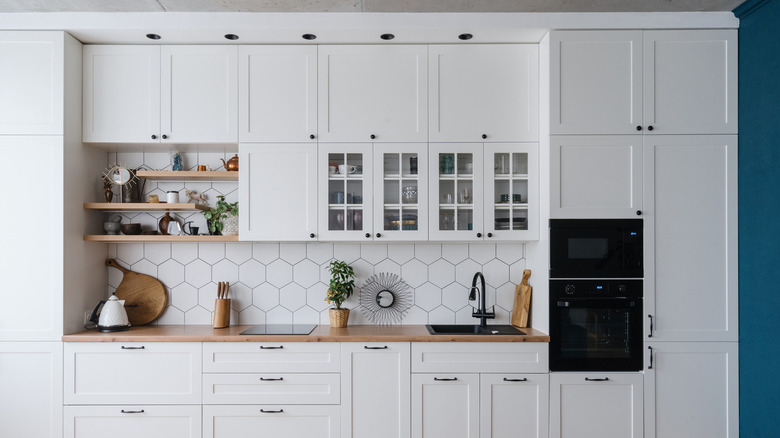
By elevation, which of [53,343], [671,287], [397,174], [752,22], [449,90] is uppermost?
[752,22]

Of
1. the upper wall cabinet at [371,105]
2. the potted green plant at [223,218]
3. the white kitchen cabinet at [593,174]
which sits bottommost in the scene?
the potted green plant at [223,218]

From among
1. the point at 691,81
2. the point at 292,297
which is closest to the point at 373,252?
the point at 292,297

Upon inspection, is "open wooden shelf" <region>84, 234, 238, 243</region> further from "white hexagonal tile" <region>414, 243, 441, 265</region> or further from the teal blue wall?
the teal blue wall

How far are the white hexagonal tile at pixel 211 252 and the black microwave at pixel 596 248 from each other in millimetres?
2110

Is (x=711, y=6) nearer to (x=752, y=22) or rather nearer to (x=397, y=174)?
(x=752, y=22)

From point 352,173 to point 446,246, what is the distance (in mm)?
824

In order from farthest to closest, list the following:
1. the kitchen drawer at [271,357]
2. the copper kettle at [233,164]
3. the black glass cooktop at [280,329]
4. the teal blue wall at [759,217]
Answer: the copper kettle at [233,164] < the black glass cooktop at [280,329] < the kitchen drawer at [271,357] < the teal blue wall at [759,217]

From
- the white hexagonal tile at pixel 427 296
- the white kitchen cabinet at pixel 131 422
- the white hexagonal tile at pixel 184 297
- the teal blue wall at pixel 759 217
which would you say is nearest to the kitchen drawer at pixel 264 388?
the white kitchen cabinet at pixel 131 422

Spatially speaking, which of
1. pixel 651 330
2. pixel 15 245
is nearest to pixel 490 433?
pixel 651 330

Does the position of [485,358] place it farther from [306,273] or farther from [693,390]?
[306,273]

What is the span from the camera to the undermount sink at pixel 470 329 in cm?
316

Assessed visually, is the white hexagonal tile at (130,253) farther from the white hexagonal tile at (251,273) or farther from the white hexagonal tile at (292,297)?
the white hexagonal tile at (292,297)

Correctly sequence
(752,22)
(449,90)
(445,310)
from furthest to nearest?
1. (445,310)
2. (449,90)
3. (752,22)

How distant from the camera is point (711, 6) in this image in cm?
296
